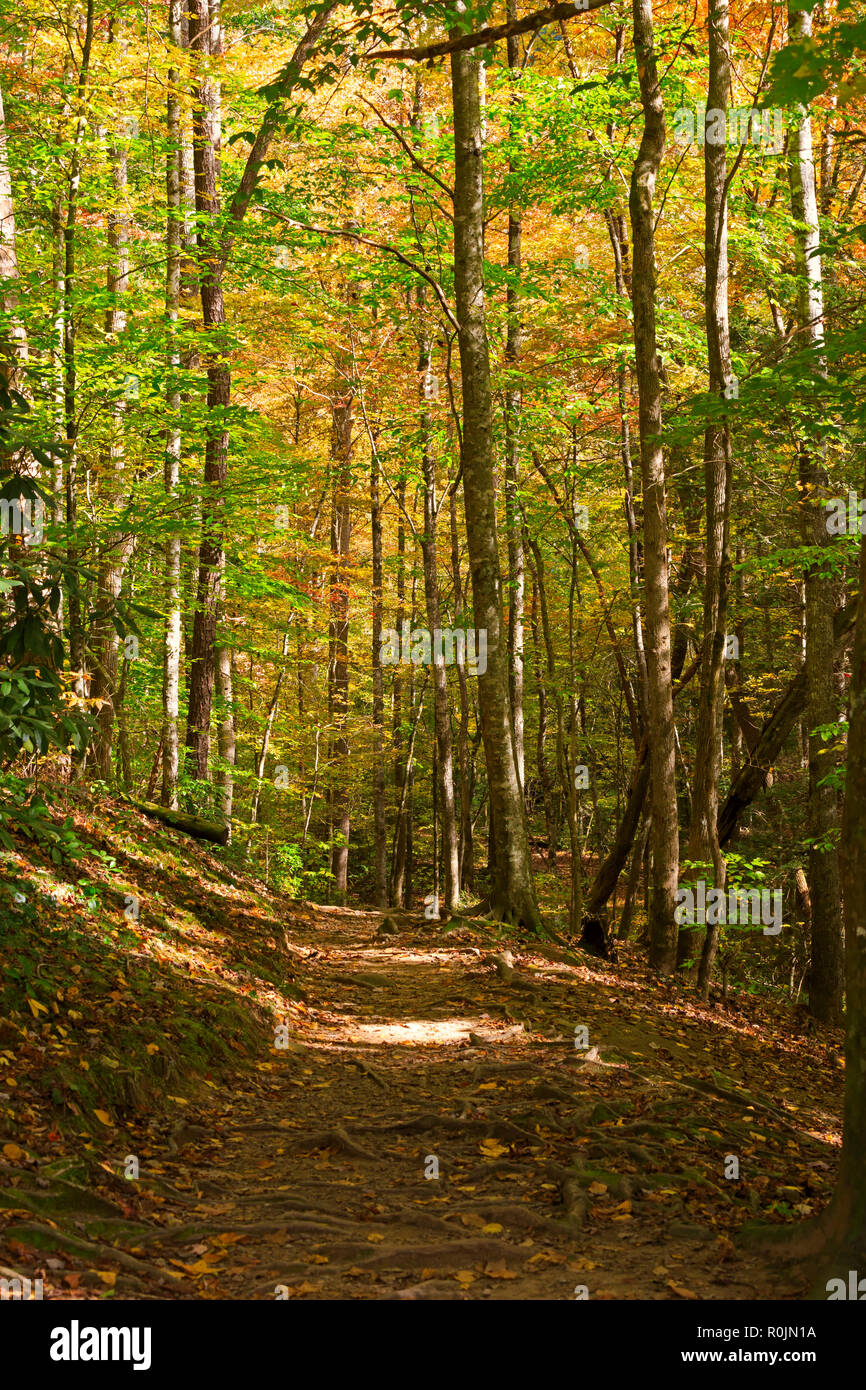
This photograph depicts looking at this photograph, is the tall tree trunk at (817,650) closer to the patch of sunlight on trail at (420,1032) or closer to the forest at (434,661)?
the forest at (434,661)

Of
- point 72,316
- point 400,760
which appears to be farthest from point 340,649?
point 72,316

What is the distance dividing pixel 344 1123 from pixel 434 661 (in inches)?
430

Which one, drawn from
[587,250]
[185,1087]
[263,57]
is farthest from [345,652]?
[185,1087]

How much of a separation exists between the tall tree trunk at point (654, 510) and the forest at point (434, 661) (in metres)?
0.05

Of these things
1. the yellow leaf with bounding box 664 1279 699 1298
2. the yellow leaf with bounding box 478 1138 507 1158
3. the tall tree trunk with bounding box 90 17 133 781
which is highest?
the tall tree trunk with bounding box 90 17 133 781

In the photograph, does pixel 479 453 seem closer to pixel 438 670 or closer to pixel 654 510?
pixel 654 510

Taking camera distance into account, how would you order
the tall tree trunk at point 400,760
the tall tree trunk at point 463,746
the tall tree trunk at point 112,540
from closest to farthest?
the tall tree trunk at point 112,540 → the tall tree trunk at point 463,746 → the tall tree trunk at point 400,760

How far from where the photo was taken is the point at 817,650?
12820 millimetres

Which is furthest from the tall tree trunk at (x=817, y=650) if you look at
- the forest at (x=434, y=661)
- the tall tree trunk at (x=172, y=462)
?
the tall tree trunk at (x=172, y=462)

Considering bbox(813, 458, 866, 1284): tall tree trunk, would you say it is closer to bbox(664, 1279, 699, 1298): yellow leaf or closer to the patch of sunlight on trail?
bbox(664, 1279, 699, 1298): yellow leaf

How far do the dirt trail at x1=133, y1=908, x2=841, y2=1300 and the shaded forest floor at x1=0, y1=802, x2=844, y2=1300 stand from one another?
0.02 m

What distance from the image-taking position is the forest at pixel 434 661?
4.76m

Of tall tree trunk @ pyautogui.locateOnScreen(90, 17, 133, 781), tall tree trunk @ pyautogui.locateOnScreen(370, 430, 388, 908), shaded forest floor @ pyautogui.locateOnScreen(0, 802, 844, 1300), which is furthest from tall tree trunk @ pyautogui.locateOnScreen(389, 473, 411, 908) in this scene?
shaded forest floor @ pyautogui.locateOnScreen(0, 802, 844, 1300)

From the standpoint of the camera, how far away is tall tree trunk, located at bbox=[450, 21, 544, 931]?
11.2 m
